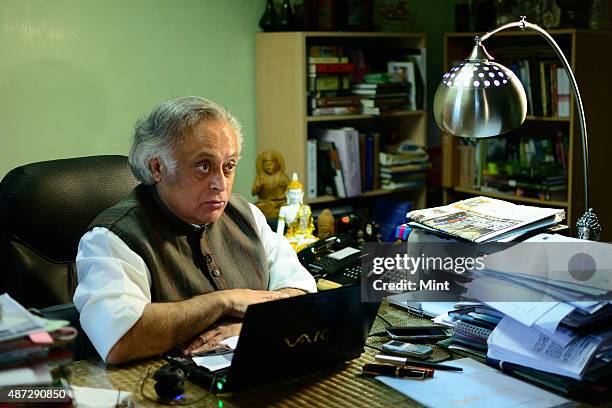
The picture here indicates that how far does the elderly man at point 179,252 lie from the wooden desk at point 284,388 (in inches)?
2.2

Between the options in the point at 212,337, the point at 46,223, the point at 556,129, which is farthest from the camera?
the point at 556,129

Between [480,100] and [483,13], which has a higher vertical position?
[483,13]

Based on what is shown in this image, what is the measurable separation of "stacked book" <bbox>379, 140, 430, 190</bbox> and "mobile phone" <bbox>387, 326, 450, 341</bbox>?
2.47 m

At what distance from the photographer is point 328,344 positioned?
1721mm

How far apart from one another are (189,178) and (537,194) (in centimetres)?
255

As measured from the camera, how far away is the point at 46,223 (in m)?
2.29

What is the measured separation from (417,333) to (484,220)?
0.33 meters

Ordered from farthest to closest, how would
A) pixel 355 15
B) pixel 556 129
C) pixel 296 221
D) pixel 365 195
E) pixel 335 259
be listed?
pixel 556 129 < pixel 365 195 < pixel 355 15 < pixel 296 221 < pixel 335 259

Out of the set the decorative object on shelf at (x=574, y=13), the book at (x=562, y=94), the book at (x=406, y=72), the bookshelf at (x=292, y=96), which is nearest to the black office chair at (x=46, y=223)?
the bookshelf at (x=292, y=96)

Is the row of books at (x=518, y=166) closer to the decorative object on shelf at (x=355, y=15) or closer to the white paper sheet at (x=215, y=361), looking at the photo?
the decorative object on shelf at (x=355, y=15)

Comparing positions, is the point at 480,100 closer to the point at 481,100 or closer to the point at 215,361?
the point at 481,100

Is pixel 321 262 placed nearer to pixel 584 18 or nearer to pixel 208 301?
pixel 208 301

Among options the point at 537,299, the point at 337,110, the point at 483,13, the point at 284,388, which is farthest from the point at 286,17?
the point at 284,388

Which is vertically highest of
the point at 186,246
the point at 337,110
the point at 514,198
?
the point at 337,110
